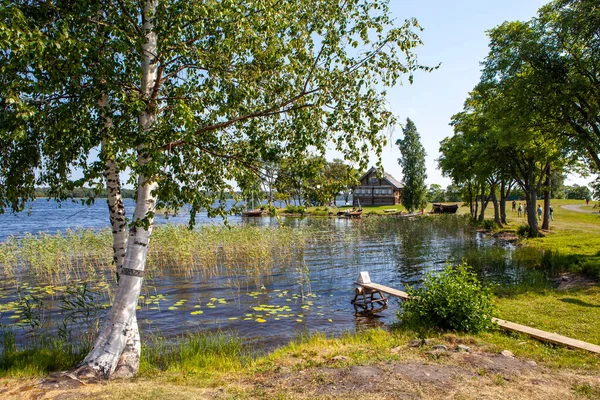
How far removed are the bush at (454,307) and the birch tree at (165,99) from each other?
14.4 feet

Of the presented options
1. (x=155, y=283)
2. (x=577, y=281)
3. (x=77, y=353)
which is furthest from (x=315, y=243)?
(x=77, y=353)

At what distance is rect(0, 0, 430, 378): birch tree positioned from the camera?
6.46 metres

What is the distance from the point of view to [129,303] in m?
7.64

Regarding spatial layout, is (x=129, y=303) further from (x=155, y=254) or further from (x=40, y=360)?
(x=155, y=254)

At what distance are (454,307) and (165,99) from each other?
806 cm

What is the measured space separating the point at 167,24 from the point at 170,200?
3.05 m

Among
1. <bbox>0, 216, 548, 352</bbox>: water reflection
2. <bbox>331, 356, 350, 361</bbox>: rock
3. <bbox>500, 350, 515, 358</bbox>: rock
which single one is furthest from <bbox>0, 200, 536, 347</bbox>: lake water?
<bbox>500, 350, 515, 358</bbox>: rock

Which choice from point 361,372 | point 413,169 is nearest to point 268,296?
point 361,372

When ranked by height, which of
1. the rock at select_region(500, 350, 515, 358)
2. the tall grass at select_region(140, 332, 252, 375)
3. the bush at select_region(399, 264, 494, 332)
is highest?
the bush at select_region(399, 264, 494, 332)

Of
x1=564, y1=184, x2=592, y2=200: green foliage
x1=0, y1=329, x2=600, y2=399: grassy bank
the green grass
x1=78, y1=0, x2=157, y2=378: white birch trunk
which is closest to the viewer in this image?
x1=0, y1=329, x2=600, y2=399: grassy bank

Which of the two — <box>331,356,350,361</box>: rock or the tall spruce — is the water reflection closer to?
<box>331,356,350,361</box>: rock

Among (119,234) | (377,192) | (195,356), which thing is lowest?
(195,356)

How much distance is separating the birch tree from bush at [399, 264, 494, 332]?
14.4 ft

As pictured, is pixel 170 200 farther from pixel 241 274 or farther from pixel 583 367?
pixel 241 274
